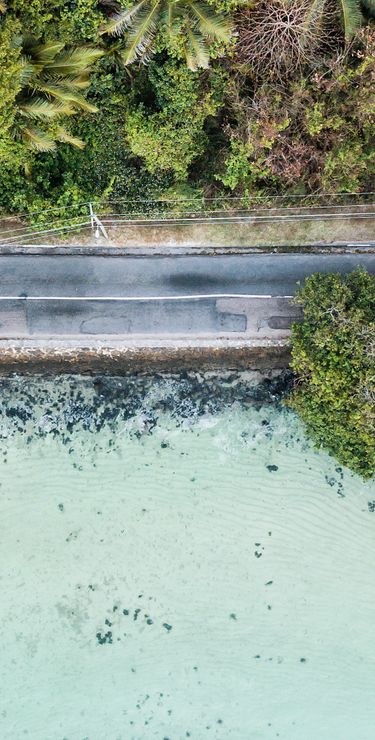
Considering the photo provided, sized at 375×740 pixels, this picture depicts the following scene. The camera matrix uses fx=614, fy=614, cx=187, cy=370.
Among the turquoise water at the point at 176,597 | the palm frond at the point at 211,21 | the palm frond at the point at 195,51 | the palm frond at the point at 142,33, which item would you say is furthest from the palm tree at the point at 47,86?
the turquoise water at the point at 176,597

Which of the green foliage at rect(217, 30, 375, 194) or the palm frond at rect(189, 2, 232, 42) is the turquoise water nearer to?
the green foliage at rect(217, 30, 375, 194)

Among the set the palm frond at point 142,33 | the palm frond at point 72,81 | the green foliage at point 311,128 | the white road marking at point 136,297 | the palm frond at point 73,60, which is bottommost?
the white road marking at point 136,297

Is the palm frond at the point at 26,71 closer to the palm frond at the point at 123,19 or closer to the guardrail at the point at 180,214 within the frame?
the palm frond at the point at 123,19

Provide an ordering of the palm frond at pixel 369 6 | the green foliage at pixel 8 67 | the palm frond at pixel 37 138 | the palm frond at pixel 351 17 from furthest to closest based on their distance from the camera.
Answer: the palm frond at pixel 37 138
the palm frond at pixel 369 6
the palm frond at pixel 351 17
the green foliage at pixel 8 67

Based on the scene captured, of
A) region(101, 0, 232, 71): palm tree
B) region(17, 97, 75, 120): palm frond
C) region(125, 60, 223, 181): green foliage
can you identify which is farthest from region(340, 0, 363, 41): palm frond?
region(17, 97, 75, 120): palm frond

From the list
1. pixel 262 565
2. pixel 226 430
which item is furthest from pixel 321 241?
pixel 262 565

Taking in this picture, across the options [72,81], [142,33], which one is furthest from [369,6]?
[72,81]

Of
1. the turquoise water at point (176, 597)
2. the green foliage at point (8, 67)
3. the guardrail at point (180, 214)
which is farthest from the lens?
the turquoise water at point (176, 597)
